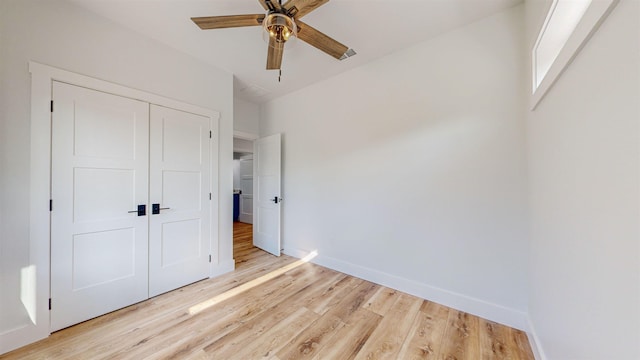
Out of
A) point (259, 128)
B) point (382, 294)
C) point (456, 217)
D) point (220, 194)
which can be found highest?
point (259, 128)

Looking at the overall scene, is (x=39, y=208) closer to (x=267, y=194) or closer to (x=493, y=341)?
(x=267, y=194)

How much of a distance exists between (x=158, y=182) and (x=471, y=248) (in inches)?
134

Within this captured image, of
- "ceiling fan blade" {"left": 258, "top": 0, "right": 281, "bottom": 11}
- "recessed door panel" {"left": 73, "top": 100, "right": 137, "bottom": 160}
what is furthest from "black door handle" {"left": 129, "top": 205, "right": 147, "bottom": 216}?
"ceiling fan blade" {"left": 258, "top": 0, "right": 281, "bottom": 11}

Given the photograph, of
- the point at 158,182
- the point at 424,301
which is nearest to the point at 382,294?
the point at 424,301

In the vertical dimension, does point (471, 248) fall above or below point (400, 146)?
below

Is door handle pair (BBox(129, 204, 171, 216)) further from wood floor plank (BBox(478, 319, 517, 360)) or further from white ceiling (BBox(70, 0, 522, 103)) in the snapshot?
wood floor plank (BBox(478, 319, 517, 360))

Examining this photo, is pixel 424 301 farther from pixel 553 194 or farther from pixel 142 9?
pixel 142 9

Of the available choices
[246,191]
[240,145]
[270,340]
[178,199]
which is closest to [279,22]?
[178,199]

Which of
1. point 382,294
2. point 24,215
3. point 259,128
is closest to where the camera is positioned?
point 24,215

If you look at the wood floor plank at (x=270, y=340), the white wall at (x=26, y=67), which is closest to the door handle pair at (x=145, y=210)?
the white wall at (x=26, y=67)

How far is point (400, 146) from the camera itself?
2.54 m

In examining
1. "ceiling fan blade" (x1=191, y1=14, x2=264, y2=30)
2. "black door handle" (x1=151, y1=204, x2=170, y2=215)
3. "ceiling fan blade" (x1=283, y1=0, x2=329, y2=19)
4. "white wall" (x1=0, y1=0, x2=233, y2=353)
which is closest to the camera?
"ceiling fan blade" (x1=283, y1=0, x2=329, y2=19)

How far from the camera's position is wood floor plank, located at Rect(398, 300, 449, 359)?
64.4 inches

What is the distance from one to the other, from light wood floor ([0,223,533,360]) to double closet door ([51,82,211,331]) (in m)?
0.26
